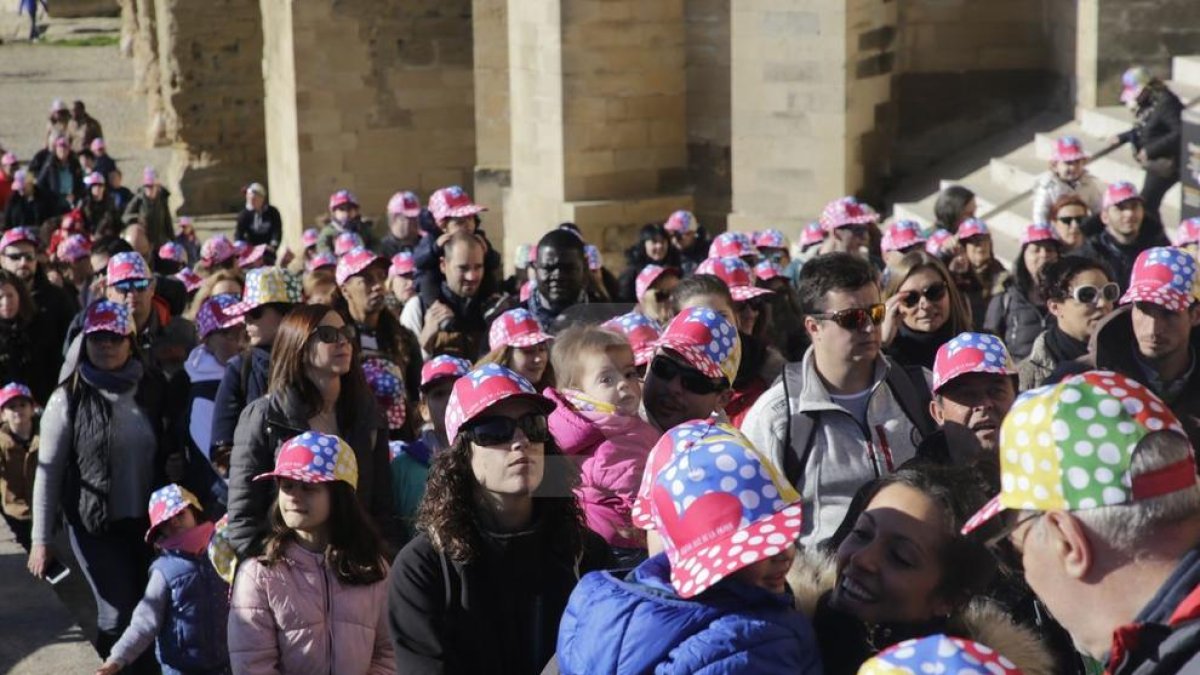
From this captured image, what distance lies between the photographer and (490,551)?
15.6ft

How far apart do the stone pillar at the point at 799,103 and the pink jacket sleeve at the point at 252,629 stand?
10.4 metres

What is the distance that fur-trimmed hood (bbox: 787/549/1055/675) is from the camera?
3596 mm

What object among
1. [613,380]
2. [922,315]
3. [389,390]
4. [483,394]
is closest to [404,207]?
[389,390]

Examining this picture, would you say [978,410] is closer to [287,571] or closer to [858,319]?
[858,319]

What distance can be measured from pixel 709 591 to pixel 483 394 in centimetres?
142

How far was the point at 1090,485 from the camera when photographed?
308 cm

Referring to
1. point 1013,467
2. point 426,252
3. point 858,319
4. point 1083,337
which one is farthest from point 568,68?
point 1013,467

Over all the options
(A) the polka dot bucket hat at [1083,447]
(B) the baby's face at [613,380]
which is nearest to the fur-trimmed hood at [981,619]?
(A) the polka dot bucket hat at [1083,447]

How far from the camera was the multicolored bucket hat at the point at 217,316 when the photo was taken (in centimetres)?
841

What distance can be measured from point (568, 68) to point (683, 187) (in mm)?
1597

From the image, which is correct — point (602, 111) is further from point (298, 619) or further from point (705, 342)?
point (298, 619)

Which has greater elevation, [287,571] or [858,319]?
[858,319]

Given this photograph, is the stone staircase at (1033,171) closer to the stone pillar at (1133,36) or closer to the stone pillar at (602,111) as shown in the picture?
the stone pillar at (1133,36)

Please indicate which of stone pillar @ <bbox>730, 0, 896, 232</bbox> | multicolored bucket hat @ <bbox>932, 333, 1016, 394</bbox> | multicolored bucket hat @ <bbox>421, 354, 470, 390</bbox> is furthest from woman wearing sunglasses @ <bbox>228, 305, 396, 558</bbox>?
stone pillar @ <bbox>730, 0, 896, 232</bbox>
